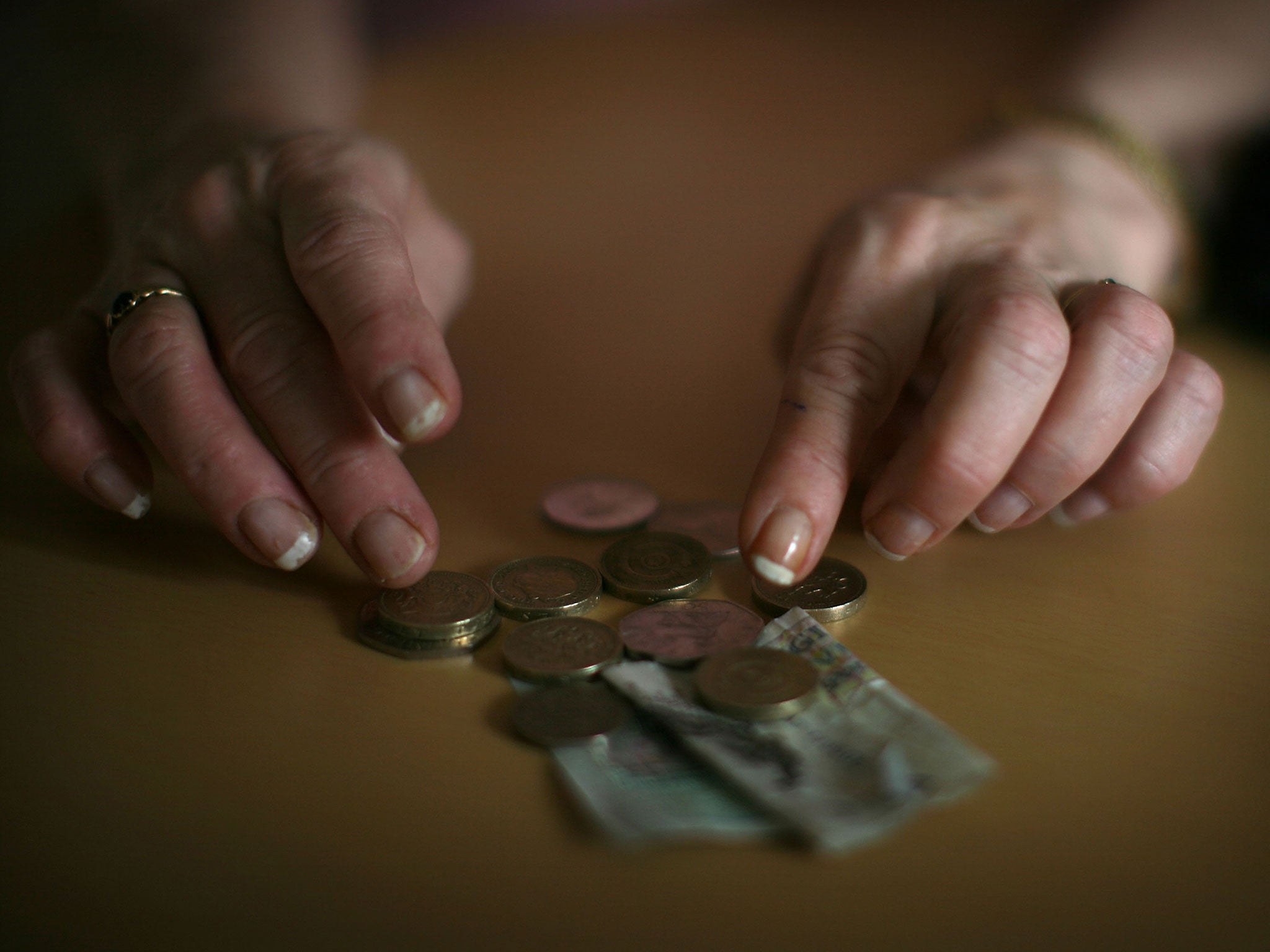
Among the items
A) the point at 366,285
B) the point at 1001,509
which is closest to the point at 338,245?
the point at 366,285

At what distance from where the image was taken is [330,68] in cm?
166

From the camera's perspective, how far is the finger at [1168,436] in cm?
89

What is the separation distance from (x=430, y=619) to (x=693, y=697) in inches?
9.4

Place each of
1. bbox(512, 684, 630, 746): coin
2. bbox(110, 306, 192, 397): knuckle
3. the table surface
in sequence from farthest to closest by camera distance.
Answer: bbox(110, 306, 192, 397): knuckle
bbox(512, 684, 630, 746): coin
the table surface

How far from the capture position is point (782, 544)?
74 centimetres

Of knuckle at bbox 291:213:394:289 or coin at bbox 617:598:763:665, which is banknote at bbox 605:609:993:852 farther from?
knuckle at bbox 291:213:394:289

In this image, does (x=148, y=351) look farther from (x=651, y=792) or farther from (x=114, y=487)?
(x=651, y=792)

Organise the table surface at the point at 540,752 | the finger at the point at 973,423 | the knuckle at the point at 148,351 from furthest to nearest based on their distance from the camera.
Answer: the knuckle at the point at 148,351, the finger at the point at 973,423, the table surface at the point at 540,752

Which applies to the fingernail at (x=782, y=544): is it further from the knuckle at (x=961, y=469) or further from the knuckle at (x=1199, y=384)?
the knuckle at (x=1199, y=384)

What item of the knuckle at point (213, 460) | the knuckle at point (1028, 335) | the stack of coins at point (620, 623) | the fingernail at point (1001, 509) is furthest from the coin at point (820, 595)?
the knuckle at point (213, 460)

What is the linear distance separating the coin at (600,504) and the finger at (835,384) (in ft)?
0.73

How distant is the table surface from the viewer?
53 centimetres

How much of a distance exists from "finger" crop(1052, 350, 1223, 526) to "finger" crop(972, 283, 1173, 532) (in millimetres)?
55

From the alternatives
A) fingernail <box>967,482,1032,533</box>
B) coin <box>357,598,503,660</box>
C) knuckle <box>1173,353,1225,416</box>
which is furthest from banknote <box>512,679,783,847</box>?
knuckle <box>1173,353,1225,416</box>
